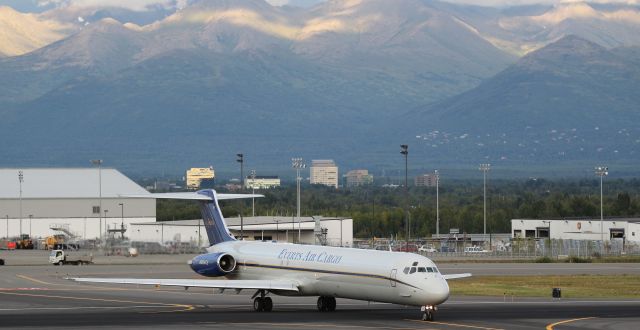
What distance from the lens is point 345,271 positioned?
237 feet

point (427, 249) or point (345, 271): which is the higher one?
point (345, 271)

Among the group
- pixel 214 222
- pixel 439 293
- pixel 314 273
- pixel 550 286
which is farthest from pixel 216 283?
pixel 550 286

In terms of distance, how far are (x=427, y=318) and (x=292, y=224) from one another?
348 feet

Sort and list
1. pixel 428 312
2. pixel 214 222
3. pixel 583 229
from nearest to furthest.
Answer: pixel 428 312, pixel 214 222, pixel 583 229

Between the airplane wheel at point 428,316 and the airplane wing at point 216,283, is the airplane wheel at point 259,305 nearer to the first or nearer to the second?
the airplane wing at point 216,283

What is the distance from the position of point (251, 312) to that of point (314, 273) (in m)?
4.36

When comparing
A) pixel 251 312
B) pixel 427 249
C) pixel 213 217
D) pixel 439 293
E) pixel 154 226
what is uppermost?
pixel 213 217

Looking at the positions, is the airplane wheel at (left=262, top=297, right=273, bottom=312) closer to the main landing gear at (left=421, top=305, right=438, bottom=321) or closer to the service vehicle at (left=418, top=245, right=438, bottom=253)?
the main landing gear at (left=421, top=305, right=438, bottom=321)

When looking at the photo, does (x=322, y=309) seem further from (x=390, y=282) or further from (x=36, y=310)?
(x=36, y=310)

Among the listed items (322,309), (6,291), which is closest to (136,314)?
(322,309)

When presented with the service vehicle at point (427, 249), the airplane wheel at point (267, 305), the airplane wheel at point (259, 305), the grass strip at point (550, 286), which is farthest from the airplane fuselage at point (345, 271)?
the service vehicle at point (427, 249)

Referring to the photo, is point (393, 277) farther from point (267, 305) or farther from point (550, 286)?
point (550, 286)

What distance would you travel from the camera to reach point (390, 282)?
69.9 m

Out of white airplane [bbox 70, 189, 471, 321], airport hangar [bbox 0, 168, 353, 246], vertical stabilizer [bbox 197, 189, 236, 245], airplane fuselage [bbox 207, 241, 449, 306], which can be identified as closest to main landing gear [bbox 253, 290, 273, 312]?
white airplane [bbox 70, 189, 471, 321]
